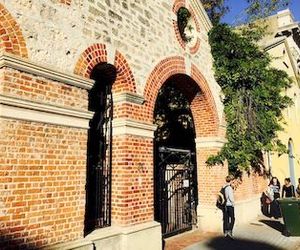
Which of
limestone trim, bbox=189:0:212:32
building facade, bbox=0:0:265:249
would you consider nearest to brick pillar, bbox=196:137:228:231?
building facade, bbox=0:0:265:249

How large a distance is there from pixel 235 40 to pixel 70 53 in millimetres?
7428

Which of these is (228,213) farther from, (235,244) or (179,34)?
(179,34)

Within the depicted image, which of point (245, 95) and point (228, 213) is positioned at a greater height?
point (245, 95)

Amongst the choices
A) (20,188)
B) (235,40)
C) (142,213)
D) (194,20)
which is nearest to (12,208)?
(20,188)

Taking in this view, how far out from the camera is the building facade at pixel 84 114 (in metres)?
4.89

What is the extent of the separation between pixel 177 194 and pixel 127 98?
4.69m

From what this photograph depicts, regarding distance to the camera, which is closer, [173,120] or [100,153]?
[100,153]

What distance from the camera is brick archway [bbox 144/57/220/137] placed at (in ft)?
28.0

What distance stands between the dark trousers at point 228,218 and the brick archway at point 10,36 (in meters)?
6.80

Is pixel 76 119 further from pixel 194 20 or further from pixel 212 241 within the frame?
pixel 194 20

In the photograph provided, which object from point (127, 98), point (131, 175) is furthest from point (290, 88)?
point (131, 175)

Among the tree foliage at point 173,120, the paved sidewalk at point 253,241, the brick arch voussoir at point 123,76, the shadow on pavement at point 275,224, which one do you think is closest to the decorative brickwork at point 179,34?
the brick arch voussoir at point 123,76

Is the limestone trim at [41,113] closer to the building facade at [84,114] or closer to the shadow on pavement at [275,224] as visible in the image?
the building facade at [84,114]

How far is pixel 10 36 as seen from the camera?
4996 millimetres
